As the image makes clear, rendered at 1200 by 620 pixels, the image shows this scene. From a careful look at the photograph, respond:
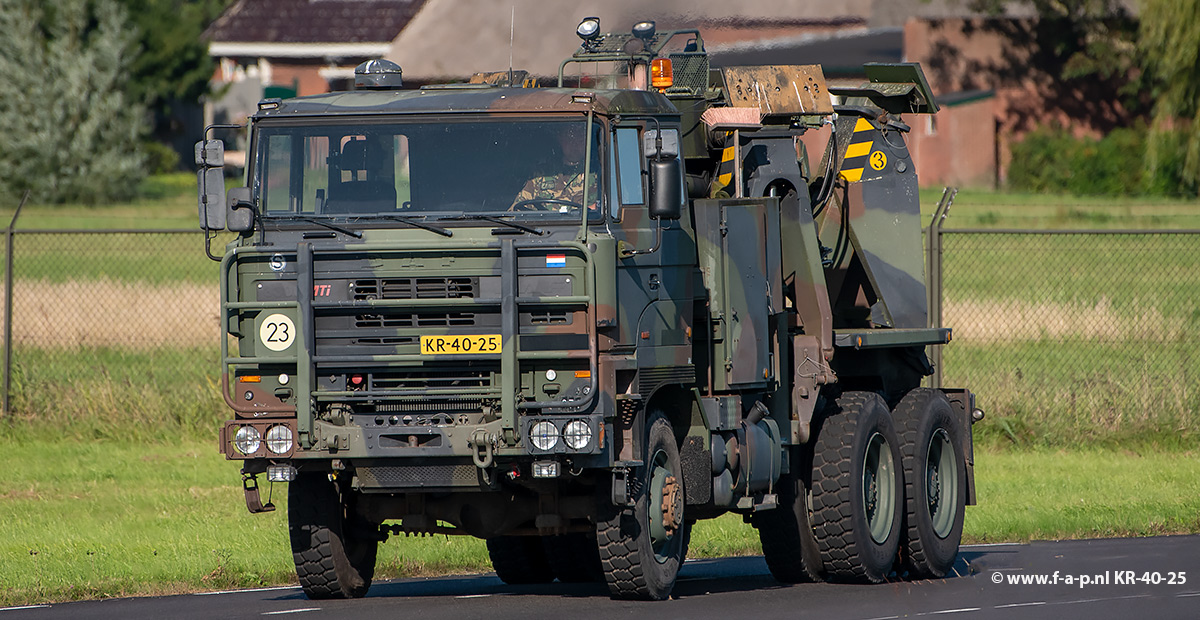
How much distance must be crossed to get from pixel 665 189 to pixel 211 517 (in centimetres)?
624

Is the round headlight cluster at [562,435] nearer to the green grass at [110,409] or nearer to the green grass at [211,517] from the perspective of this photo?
the green grass at [211,517]

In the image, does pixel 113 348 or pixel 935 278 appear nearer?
pixel 935 278

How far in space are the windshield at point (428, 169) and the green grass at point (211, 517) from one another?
304 cm

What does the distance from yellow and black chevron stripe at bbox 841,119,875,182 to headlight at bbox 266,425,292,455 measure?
5065mm

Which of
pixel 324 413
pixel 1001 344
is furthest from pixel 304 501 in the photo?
pixel 1001 344

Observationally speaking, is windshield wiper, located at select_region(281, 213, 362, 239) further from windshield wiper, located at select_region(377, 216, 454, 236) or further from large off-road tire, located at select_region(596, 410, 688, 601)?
large off-road tire, located at select_region(596, 410, 688, 601)

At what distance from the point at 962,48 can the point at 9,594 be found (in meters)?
55.3

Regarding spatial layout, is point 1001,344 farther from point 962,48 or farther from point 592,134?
point 962,48

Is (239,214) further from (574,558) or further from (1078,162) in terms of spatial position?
(1078,162)

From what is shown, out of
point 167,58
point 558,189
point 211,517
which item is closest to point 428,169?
point 558,189

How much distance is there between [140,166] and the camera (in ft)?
178

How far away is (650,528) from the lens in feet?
34.1

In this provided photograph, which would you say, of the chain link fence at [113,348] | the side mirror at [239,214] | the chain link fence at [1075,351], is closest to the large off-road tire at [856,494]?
the side mirror at [239,214]

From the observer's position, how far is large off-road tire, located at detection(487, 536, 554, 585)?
40.7ft
